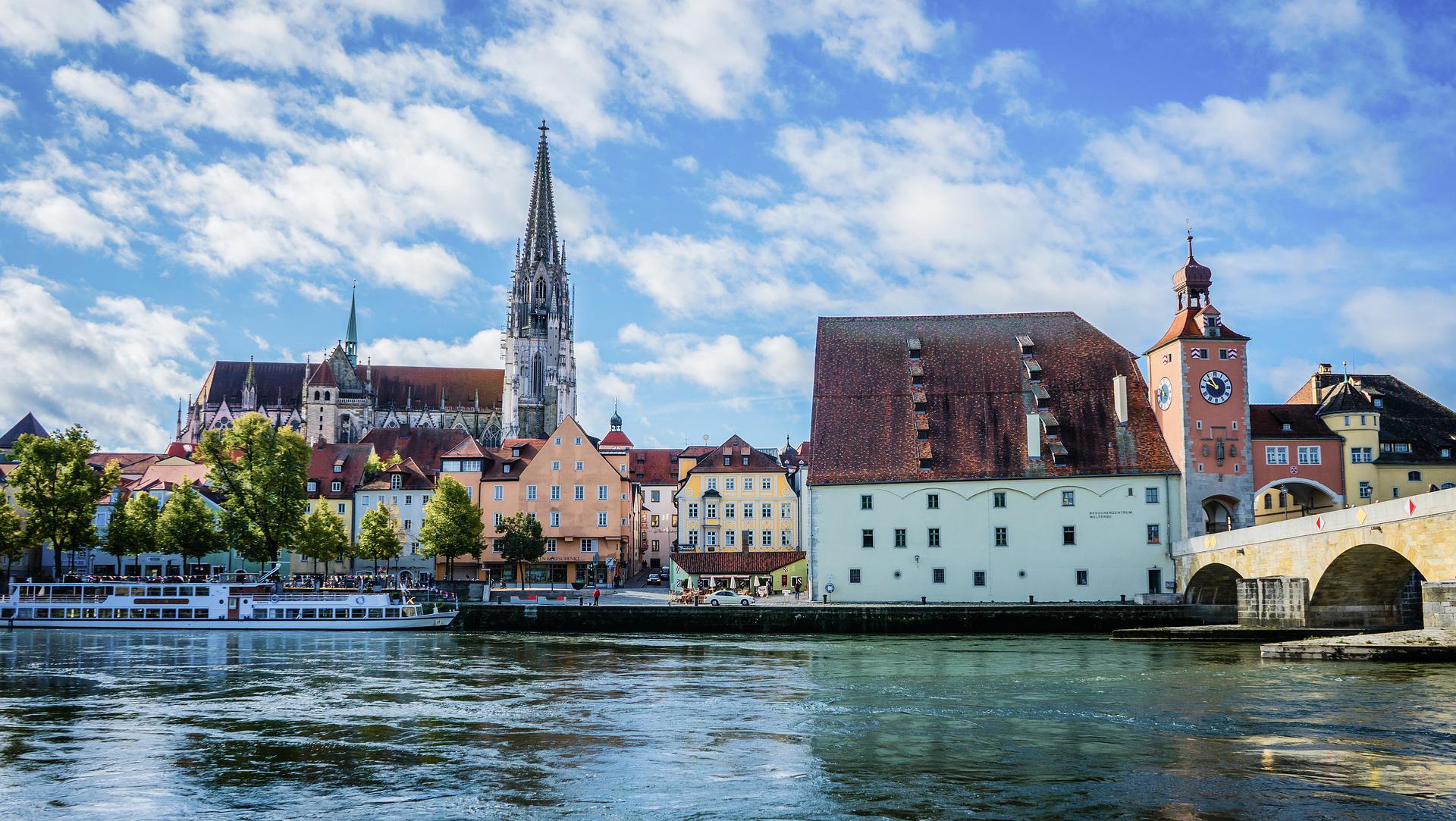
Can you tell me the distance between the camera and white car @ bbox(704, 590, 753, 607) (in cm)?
5922

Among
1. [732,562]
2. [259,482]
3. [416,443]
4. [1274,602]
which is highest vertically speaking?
[416,443]

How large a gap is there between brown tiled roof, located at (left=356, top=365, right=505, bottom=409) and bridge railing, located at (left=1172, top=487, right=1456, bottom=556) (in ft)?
370

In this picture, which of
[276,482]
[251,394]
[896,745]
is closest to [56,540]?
[276,482]

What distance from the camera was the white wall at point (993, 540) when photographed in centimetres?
5762

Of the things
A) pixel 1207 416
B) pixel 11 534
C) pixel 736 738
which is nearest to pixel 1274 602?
pixel 1207 416

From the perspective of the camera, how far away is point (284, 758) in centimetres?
2186

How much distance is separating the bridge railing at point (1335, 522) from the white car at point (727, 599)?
20.4 m

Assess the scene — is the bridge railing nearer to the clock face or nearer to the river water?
the river water

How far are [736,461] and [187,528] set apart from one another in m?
33.7

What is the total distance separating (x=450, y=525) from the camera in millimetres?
74000

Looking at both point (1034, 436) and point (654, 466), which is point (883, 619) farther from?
point (654, 466)

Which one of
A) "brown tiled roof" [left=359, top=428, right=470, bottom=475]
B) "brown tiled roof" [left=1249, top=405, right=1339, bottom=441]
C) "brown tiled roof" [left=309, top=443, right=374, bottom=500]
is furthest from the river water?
"brown tiled roof" [left=359, top=428, right=470, bottom=475]

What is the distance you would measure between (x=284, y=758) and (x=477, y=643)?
91.3ft

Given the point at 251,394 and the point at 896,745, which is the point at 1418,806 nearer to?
the point at 896,745
